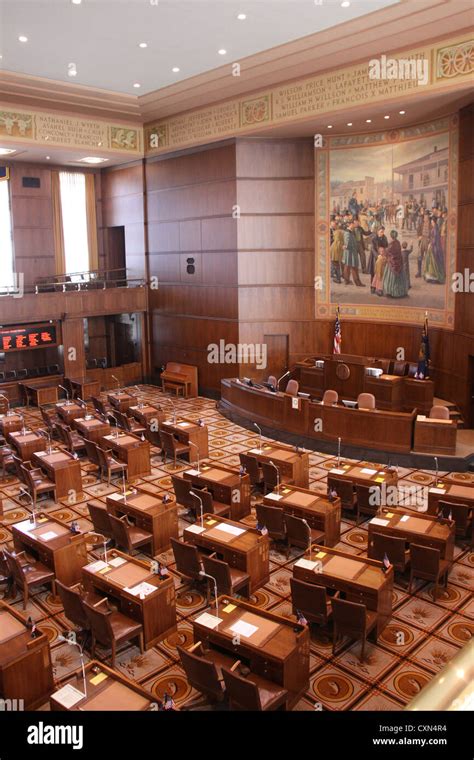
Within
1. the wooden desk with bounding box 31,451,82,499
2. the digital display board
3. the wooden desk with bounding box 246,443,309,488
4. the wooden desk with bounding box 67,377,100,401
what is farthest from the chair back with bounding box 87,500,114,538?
the digital display board

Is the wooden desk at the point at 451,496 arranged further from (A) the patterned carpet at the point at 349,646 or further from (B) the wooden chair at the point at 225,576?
(B) the wooden chair at the point at 225,576

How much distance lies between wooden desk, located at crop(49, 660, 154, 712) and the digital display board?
43.1 ft

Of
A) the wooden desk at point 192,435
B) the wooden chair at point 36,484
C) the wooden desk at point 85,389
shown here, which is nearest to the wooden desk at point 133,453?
the wooden desk at point 192,435

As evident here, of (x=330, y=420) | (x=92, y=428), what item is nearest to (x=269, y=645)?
(x=330, y=420)

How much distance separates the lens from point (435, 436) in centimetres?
1148

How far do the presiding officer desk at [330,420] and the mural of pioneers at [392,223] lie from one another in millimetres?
3829

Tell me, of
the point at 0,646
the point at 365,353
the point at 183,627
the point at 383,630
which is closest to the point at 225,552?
the point at 183,627

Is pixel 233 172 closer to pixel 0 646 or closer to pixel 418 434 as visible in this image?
pixel 418 434

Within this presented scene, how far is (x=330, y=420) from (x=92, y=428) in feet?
15.1

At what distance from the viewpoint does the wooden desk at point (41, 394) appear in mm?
16531

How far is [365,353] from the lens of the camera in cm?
1655

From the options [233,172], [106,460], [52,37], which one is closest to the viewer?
[106,460]

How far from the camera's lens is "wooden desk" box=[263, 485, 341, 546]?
8078 mm
